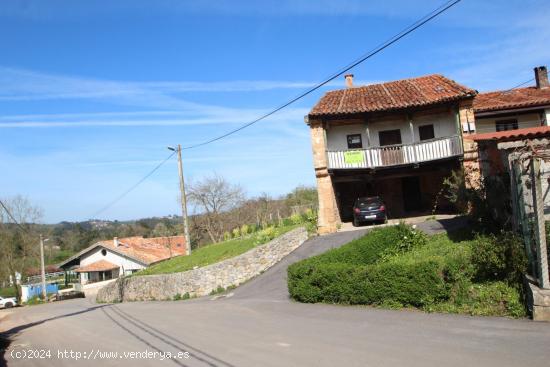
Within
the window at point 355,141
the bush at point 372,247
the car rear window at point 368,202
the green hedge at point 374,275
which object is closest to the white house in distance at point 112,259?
the window at point 355,141

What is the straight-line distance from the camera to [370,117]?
26.6 meters

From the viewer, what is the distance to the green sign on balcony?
25484mm

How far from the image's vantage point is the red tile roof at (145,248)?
51344 mm

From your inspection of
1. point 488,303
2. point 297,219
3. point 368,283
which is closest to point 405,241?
point 368,283

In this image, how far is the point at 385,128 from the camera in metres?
27.3

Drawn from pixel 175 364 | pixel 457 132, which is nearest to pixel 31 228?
pixel 457 132

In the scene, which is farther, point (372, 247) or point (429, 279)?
point (372, 247)

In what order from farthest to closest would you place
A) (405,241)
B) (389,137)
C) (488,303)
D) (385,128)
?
(389,137), (385,128), (405,241), (488,303)

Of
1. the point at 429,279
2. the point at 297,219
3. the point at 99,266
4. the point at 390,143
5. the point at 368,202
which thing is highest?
the point at 390,143

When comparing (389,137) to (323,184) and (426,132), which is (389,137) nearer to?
(426,132)

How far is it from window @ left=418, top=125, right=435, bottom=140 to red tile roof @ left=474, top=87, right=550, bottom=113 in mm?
2636

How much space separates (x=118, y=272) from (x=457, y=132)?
40.5 m

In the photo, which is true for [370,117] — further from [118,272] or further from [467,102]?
[118,272]

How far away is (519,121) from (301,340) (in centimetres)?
2311
